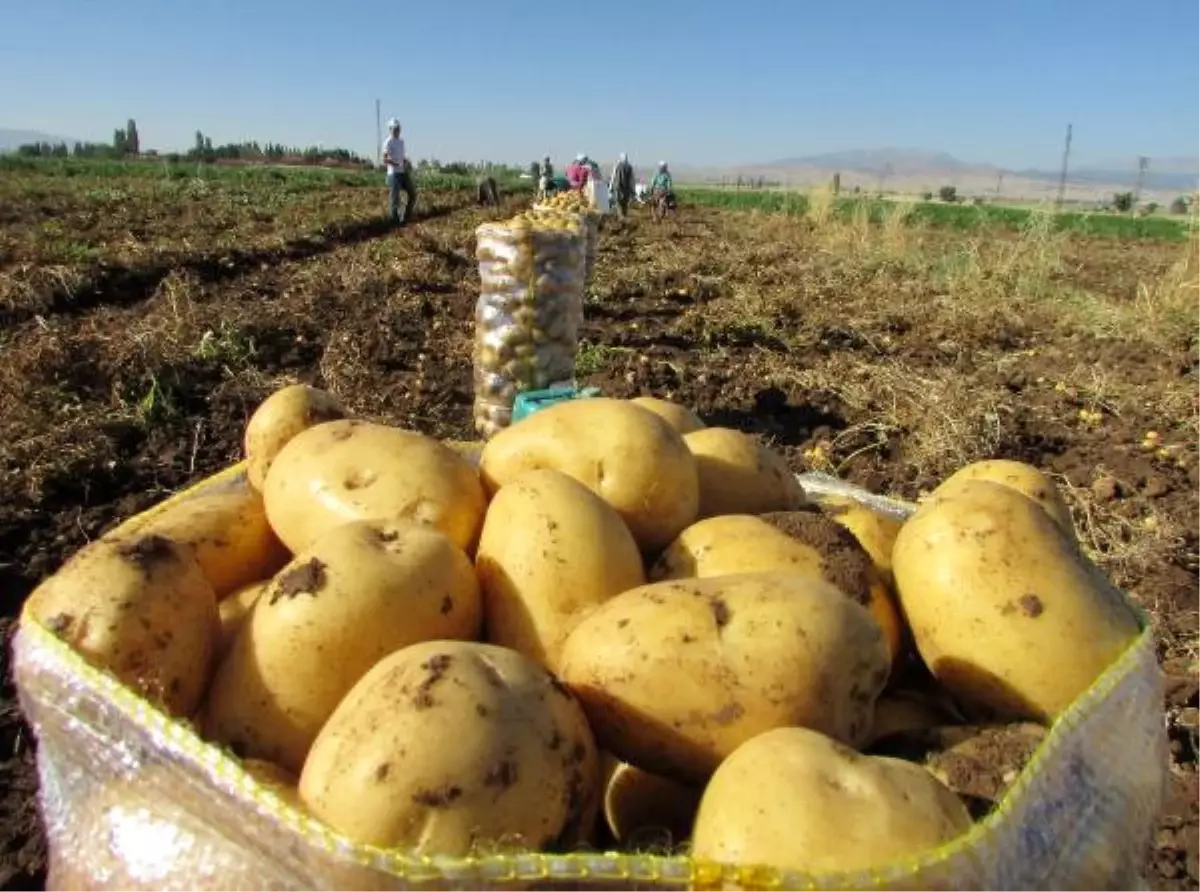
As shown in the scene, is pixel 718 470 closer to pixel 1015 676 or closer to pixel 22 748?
pixel 1015 676

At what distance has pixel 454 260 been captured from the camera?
12219mm

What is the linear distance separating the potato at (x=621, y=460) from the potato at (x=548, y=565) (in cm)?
17

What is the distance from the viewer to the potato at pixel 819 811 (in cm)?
127

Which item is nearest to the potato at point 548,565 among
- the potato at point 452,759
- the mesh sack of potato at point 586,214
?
the potato at point 452,759

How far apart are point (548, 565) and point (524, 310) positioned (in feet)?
11.1

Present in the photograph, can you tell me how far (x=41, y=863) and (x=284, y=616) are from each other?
123 cm

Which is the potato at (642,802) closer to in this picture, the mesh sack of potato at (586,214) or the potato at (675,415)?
the potato at (675,415)

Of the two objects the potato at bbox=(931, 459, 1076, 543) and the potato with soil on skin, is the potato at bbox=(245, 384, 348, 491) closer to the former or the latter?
the potato with soil on skin

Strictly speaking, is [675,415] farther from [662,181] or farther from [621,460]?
[662,181]

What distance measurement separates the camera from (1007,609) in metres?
1.84

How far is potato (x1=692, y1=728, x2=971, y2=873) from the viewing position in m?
1.27

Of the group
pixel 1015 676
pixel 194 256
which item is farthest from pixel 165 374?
pixel 194 256

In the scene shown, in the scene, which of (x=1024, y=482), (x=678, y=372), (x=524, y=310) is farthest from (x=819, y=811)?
(x=678, y=372)

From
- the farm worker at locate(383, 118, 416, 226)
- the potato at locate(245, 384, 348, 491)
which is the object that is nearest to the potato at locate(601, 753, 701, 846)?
the potato at locate(245, 384, 348, 491)
